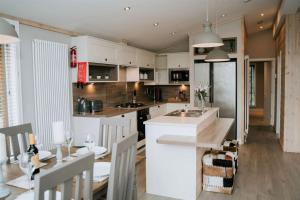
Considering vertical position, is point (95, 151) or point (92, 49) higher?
point (92, 49)

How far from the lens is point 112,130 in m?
3.06

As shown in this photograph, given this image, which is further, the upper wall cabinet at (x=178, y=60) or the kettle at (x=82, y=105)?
the upper wall cabinet at (x=178, y=60)

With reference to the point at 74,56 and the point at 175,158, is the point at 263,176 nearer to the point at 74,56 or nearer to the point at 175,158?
the point at 175,158

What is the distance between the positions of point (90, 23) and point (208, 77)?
11.0 ft

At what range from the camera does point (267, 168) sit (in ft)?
15.1

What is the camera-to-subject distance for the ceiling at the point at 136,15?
3.52 m

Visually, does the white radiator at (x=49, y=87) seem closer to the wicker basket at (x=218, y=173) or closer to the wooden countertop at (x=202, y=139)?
the wooden countertop at (x=202, y=139)

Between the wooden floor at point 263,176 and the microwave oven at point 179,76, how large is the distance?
2.36m

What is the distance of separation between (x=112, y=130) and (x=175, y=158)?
96cm

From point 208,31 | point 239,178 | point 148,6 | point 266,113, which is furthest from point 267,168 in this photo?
point 266,113

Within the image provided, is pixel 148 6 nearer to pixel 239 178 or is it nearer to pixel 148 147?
pixel 148 147

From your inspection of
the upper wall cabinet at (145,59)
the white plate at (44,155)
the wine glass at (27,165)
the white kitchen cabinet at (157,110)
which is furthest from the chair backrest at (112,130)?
the upper wall cabinet at (145,59)

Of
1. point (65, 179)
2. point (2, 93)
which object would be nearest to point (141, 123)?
point (2, 93)

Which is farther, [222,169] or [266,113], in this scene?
[266,113]
